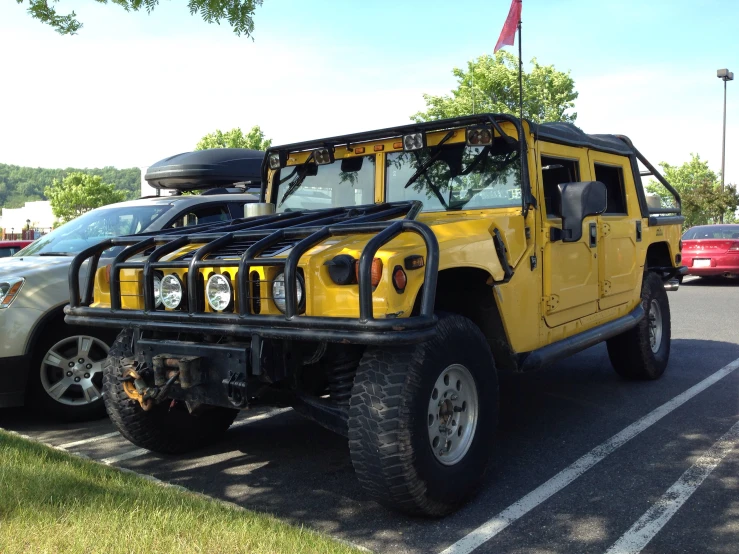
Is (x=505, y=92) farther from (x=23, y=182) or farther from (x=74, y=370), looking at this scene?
(x=23, y=182)

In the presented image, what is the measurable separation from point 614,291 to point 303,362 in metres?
3.06

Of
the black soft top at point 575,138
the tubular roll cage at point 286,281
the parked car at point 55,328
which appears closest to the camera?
the tubular roll cage at point 286,281

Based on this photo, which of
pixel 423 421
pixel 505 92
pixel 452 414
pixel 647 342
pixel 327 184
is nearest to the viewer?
pixel 423 421

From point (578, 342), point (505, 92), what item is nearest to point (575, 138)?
point (578, 342)

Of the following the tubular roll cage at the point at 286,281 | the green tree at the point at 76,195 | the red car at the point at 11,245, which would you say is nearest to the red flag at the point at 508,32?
the tubular roll cage at the point at 286,281

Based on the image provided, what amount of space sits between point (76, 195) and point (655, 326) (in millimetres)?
83044

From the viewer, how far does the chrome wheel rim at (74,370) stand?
5.51 meters

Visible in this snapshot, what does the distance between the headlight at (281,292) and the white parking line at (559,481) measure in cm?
→ 134

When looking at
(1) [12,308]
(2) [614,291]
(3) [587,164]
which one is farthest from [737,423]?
(1) [12,308]

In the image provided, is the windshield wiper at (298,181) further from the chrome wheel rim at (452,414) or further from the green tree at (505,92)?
the green tree at (505,92)

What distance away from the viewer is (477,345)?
3.81 m

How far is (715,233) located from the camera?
17.0m

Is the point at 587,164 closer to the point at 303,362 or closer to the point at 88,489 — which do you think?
the point at 303,362

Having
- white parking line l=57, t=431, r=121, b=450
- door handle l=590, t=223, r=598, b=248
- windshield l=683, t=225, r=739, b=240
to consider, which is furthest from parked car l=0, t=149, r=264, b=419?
windshield l=683, t=225, r=739, b=240
